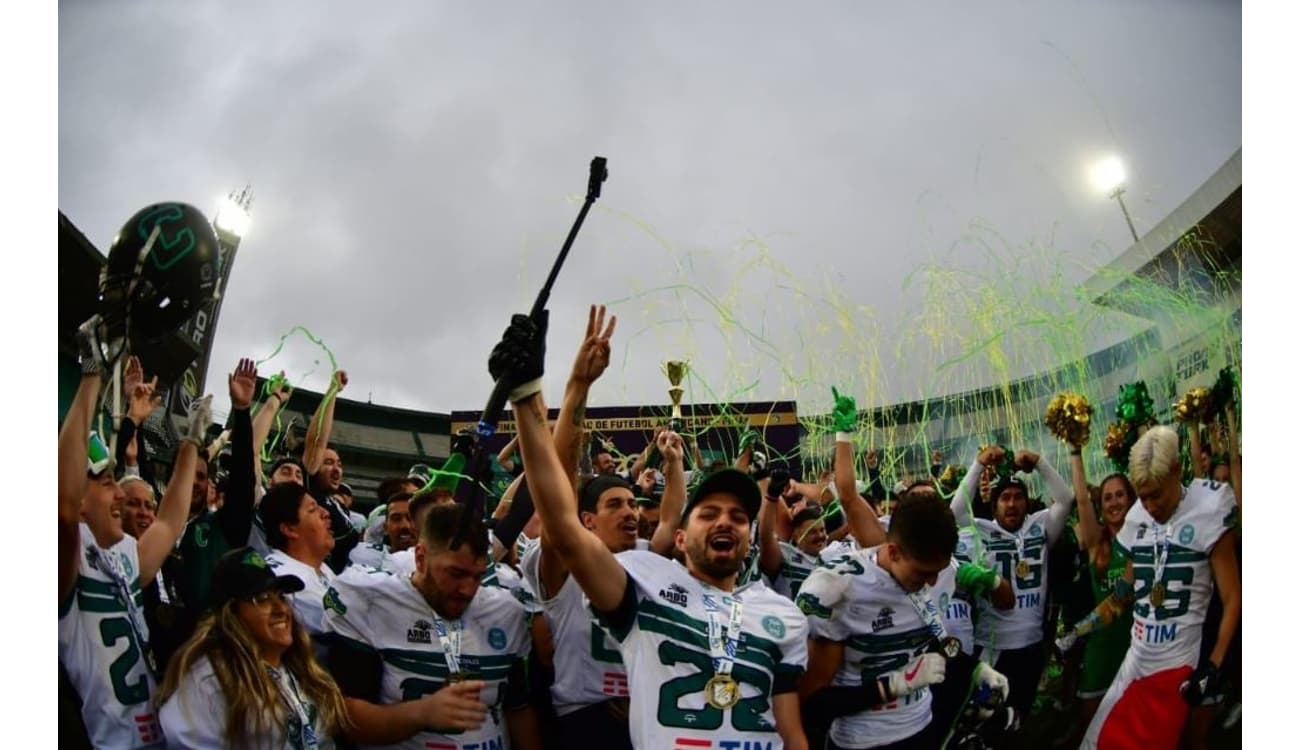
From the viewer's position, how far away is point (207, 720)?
308 centimetres

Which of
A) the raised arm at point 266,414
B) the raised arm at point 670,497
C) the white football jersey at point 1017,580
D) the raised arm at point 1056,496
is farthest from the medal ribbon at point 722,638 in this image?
the raised arm at point 1056,496

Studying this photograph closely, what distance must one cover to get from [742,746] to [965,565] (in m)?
2.74

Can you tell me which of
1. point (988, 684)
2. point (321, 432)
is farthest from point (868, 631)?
point (321, 432)

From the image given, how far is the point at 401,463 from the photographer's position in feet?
141

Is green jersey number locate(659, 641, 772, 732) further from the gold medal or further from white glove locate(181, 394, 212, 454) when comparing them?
white glove locate(181, 394, 212, 454)

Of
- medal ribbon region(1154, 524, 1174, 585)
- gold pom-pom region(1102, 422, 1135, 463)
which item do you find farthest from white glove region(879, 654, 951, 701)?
gold pom-pom region(1102, 422, 1135, 463)

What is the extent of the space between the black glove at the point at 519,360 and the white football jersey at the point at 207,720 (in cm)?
144

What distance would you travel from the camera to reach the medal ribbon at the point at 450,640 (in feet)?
11.5

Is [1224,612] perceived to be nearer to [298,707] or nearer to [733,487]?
[733,487]

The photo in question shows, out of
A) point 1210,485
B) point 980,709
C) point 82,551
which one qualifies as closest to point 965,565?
point 980,709

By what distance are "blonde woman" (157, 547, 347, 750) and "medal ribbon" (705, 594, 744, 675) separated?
56.4 inches

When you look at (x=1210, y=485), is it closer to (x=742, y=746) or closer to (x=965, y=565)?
(x=965, y=565)

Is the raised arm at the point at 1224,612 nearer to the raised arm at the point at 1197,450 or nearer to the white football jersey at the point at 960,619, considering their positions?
the raised arm at the point at 1197,450

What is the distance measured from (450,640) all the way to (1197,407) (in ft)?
16.8
